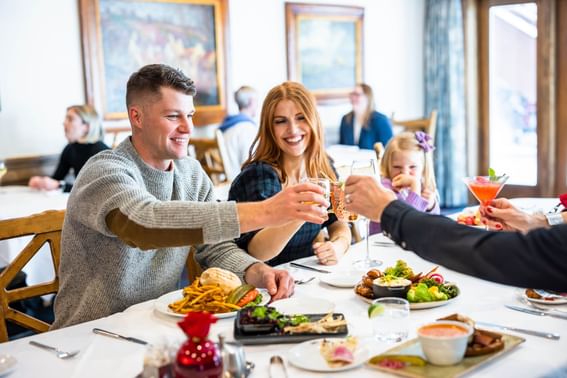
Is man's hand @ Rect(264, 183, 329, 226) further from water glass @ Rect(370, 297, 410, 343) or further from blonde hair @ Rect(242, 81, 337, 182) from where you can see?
blonde hair @ Rect(242, 81, 337, 182)

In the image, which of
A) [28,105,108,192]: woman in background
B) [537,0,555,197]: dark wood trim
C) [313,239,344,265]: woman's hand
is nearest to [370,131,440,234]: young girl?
[313,239,344,265]: woman's hand

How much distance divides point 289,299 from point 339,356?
458 millimetres

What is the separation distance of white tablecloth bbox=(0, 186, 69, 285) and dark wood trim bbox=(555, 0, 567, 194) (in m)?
5.01

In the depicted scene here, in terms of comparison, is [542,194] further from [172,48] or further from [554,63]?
[172,48]

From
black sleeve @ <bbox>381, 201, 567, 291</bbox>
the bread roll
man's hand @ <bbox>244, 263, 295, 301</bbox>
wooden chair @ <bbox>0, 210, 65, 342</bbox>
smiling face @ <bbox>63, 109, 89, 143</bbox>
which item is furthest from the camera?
smiling face @ <bbox>63, 109, 89, 143</bbox>

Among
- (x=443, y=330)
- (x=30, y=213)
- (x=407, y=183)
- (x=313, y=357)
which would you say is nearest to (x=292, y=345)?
(x=313, y=357)

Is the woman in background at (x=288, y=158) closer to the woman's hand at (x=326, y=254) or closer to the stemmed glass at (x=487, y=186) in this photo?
the woman's hand at (x=326, y=254)

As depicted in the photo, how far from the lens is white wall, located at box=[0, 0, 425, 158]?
505cm

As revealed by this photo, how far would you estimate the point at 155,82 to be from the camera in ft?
7.32

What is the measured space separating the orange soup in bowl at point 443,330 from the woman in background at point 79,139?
3.83m

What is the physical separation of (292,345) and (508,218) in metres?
1.04

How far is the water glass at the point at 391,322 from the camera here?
5.33ft

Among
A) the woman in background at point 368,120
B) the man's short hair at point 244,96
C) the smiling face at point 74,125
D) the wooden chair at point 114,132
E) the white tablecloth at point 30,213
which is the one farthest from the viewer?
the woman in background at point 368,120

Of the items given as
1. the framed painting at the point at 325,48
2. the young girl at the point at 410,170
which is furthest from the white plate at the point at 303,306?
the framed painting at the point at 325,48
